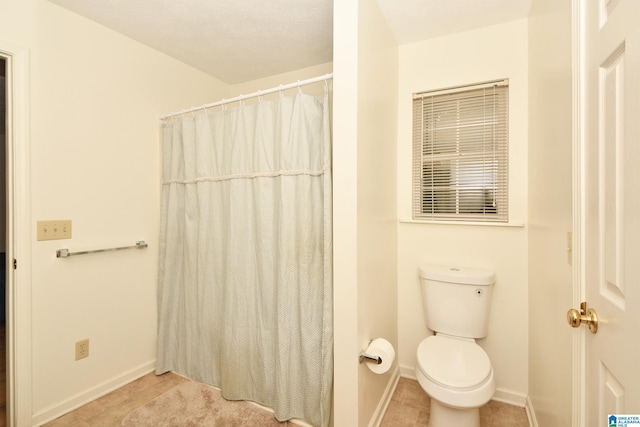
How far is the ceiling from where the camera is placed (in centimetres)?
165

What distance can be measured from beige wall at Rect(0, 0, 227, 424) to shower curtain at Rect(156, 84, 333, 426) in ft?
0.48

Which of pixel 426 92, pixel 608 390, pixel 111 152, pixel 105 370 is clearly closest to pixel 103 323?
pixel 105 370

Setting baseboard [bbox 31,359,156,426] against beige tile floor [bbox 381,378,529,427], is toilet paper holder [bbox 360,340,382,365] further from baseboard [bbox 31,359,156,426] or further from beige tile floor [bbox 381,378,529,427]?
baseboard [bbox 31,359,156,426]

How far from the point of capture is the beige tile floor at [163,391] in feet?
5.30

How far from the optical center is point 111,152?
6.30 feet

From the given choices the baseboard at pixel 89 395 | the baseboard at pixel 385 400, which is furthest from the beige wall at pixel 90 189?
the baseboard at pixel 385 400

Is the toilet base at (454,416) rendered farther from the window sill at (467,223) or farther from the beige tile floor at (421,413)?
the window sill at (467,223)

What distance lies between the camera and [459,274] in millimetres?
1720

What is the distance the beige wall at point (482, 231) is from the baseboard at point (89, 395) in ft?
6.39

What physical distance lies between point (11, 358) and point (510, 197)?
10.00 feet

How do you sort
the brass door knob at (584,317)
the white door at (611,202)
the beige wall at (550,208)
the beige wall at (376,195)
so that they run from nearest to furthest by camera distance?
the white door at (611,202) → the brass door knob at (584,317) → the beige wall at (550,208) → the beige wall at (376,195)

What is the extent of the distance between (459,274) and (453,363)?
52 cm

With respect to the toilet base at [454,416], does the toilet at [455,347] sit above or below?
above

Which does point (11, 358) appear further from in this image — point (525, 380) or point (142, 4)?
point (525, 380)
